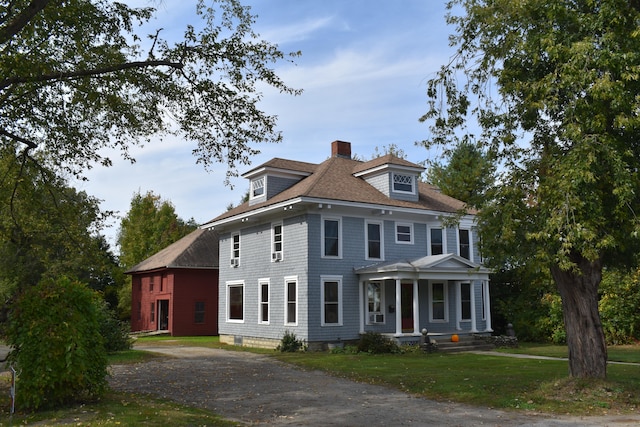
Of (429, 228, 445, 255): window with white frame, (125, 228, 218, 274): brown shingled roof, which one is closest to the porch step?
(429, 228, 445, 255): window with white frame

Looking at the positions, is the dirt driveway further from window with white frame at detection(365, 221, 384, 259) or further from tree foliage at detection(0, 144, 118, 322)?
window with white frame at detection(365, 221, 384, 259)

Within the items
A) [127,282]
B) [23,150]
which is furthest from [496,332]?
[127,282]

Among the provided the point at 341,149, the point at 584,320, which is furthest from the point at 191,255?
the point at 584,320

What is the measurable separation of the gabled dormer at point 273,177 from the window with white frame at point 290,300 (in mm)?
4004

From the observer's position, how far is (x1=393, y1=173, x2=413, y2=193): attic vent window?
24391 millimetres

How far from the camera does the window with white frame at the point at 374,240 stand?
2330cm

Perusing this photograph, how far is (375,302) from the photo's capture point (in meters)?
23.2

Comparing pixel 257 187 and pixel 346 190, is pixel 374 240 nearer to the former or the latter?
pixel 346 190

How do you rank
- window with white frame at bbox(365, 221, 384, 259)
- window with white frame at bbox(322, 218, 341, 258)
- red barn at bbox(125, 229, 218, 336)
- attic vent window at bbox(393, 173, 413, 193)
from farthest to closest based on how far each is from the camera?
red barn at bbox(125, 229, 218, 336) → attic vent window at bbox(393, 173, 413, 193) → window with white frame at bbox(365, 221, 384, 259) → window with white frame at bbox(322, 218, 341, 258)

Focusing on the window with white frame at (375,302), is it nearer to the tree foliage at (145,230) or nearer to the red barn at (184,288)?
the red barn at (184,288)

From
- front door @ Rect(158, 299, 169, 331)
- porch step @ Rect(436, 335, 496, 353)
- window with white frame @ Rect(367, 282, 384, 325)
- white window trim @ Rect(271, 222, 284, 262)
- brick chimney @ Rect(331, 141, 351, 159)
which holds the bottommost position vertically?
porch step @ Rect(436, 335, 496, 353)

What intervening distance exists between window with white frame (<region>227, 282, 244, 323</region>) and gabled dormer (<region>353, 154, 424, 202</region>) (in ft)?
25.2

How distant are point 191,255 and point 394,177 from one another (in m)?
14.5

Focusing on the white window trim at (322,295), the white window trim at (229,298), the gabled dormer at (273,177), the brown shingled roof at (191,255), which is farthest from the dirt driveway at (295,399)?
the brown shingled roof at (191,255)
